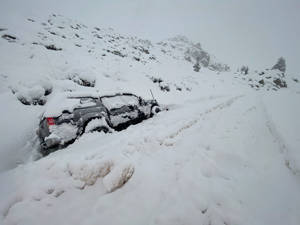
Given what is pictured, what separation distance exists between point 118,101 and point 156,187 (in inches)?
139

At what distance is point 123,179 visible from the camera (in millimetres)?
2139

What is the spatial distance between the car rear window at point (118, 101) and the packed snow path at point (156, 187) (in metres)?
1.67

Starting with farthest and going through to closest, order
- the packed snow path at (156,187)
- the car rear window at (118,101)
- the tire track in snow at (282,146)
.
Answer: the car rear window at (118,101)
the tire track in snow at (282,146)
the packed snow path at (156,187)

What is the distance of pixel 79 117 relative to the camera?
3.68m

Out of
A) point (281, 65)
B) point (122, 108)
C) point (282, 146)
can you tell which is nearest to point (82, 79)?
point (122, 108)

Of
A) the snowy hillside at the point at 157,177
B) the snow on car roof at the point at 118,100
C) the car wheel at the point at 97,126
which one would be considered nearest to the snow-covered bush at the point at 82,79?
the snowy hillside at the point at 157,177

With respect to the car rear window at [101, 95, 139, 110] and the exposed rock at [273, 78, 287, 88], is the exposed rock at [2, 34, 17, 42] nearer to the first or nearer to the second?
the car rear window at [101, 95, 139, 110]

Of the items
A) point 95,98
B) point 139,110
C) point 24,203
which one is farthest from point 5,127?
point 139,110

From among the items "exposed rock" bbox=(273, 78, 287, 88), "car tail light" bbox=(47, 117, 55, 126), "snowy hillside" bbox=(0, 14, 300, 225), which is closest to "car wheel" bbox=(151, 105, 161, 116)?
"snowy hillside" bbox=(0, 14, 300, 225)

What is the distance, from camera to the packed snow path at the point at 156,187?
170 cm

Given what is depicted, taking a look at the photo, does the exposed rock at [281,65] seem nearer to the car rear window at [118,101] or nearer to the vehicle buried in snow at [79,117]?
the car rear window at [118,101]

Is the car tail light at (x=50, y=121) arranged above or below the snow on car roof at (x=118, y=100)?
below

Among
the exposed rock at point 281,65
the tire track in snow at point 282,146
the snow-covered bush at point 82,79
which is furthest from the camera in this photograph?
the exposed rock at point 281,65

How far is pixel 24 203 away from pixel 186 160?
2549 mm
